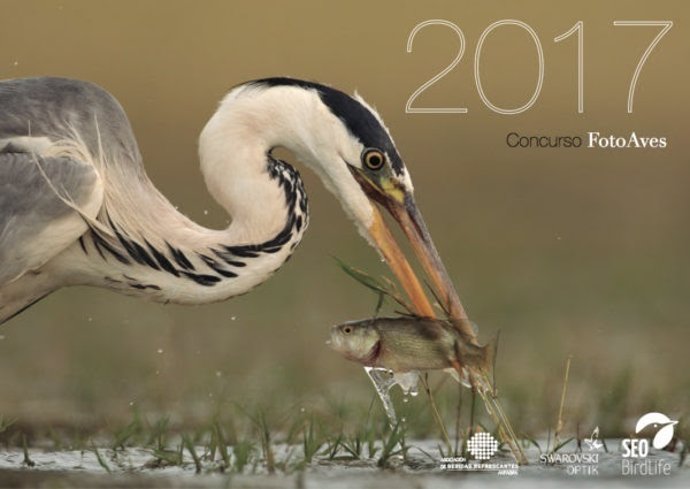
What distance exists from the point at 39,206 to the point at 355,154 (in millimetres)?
1116

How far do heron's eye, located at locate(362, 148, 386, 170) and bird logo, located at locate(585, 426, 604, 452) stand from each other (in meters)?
1.32

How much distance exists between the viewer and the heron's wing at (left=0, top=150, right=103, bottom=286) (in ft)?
20.6

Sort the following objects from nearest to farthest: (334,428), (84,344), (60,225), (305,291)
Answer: (60,225) → (334,428) → (84,344) → (305,291)

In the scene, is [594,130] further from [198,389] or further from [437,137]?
[198,389]

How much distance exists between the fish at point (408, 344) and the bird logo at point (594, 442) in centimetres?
61

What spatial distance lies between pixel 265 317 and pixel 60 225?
8.52ft

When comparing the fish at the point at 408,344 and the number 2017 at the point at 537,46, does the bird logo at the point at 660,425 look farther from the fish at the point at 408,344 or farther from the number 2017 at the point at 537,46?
the number 2017 at the point at 537,46

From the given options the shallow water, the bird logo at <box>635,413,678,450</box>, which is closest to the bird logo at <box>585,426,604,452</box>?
the shallow water

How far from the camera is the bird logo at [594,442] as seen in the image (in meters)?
6.83

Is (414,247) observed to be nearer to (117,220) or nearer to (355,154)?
(355,154)

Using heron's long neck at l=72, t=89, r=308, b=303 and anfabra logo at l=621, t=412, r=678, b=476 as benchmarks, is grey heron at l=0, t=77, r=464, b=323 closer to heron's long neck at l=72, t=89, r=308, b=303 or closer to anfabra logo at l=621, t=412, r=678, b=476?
heron's long neck at l=72, t=89, r=308, b=303

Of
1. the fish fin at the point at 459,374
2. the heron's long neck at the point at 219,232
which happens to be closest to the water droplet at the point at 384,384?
the fish fin at the point at 459,374

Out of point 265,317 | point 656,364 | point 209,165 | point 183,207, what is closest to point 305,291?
point 265,317

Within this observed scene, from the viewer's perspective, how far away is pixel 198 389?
25.2 feet
